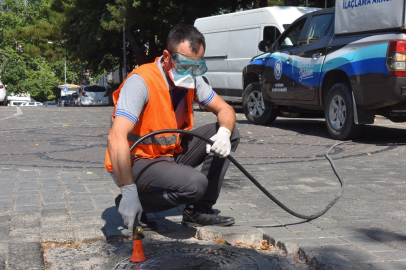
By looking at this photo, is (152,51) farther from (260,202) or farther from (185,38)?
(185,38)

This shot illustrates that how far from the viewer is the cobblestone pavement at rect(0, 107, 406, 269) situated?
3479 millimetres

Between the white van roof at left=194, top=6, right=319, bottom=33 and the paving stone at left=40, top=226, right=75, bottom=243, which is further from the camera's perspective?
the white van roof at left=194, top=6, right=319, bottom=33

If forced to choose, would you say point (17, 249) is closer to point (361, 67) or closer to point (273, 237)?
point (273, 237)

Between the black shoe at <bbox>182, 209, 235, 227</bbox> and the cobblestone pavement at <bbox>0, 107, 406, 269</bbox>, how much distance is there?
77 mm

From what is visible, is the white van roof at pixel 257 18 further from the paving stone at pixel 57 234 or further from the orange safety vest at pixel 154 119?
the paving stone at pixel 57 234

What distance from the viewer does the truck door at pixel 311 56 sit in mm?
9242

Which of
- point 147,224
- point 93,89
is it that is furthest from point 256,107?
point 93,89

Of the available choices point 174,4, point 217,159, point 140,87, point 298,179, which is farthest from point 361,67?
point 174,4

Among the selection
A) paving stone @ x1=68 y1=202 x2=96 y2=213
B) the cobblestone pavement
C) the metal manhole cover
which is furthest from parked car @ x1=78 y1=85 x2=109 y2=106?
the metal manhole cover

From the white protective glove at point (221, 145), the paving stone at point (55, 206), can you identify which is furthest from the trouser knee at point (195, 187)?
the paving stone at point (55, 206)

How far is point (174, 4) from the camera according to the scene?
24.9 metres

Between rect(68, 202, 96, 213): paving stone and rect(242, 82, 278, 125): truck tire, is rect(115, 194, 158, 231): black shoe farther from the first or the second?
rect(242, 82, 278, 125): truck tire

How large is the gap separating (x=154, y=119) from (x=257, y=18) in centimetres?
1054

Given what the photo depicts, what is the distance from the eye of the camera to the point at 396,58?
7.62 metres
